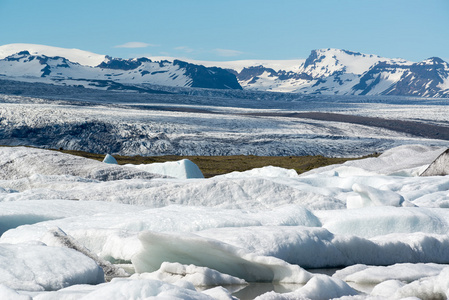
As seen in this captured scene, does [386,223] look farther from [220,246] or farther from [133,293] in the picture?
[133,293]

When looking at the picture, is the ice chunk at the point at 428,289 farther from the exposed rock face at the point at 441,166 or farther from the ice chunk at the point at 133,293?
the exposed rock face at the point at 441,166

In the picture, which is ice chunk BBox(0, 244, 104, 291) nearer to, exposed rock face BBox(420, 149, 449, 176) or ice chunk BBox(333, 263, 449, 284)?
ice chunk BBox(333, 263, 449, 284)

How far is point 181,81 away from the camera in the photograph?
18825 centimetres

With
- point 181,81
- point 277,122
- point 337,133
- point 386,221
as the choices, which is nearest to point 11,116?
point 277,122

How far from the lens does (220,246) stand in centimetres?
488

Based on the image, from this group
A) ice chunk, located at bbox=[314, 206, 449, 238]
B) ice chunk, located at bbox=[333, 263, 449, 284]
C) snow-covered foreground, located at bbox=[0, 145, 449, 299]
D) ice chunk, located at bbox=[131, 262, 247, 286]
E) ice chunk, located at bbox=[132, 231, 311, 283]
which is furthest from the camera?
ice chunk, located at bbox=[314, 206, 449, 238]

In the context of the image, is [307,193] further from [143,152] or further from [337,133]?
[337,133]

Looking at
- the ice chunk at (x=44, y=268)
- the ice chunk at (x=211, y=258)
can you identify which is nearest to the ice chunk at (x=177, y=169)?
the ice chunk at (x=211, y=258)

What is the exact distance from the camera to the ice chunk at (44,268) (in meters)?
4.25

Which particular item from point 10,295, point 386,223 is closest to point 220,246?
point 10,295

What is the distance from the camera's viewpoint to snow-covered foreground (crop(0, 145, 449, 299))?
4.30 meters

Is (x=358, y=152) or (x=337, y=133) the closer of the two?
(x=358, y=152)

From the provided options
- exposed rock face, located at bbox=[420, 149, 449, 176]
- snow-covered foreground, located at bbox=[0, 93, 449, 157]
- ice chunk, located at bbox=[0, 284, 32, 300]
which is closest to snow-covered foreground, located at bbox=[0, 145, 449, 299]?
ice chunk, located at bbox=[0, 284, 32, 300]

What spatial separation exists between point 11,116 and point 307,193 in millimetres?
34452
